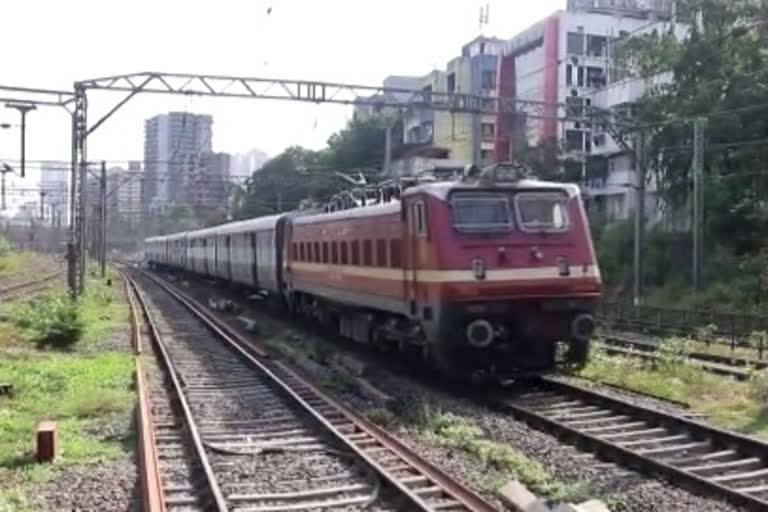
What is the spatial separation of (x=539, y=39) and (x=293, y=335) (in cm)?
5259

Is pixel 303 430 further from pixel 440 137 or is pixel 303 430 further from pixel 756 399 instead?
pixel 440 137

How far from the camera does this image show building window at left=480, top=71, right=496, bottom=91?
250 feet

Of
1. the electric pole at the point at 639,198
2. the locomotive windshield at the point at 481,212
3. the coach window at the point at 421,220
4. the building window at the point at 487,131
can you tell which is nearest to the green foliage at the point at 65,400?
the coach window at the point at 421,220

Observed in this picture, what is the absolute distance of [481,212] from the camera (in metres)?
14.5

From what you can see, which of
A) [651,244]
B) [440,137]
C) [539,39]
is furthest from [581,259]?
[440,137]

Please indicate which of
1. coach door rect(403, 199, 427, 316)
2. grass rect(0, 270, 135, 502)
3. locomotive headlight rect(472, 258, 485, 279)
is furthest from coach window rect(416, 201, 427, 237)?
grass rect(0, 270, 135, 502)

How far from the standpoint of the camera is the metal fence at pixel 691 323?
21984 mm

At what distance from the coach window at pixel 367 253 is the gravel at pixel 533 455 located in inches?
79.5

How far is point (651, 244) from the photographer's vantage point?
129 feet

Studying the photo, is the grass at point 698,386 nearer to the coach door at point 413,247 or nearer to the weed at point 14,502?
the coach door at point 413,247

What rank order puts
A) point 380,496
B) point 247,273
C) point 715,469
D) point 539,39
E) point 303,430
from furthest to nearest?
point 539,39 → point 247,273 → point 303,430 → point 715,469 → point 380,496

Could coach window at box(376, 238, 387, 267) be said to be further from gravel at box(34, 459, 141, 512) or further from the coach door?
gravel at box(34, 459, 141, 512)

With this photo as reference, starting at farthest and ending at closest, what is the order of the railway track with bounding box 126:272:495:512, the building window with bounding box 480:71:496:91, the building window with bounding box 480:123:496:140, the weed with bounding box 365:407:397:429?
the building window with bounding box 480:123:496:140, the building window with bounding box 480:71:496:91, the weed with bounding box 365:407:397:429, the railway track with bounding box 126:272:495:512

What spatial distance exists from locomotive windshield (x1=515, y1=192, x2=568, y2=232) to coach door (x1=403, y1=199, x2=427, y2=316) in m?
1.44
